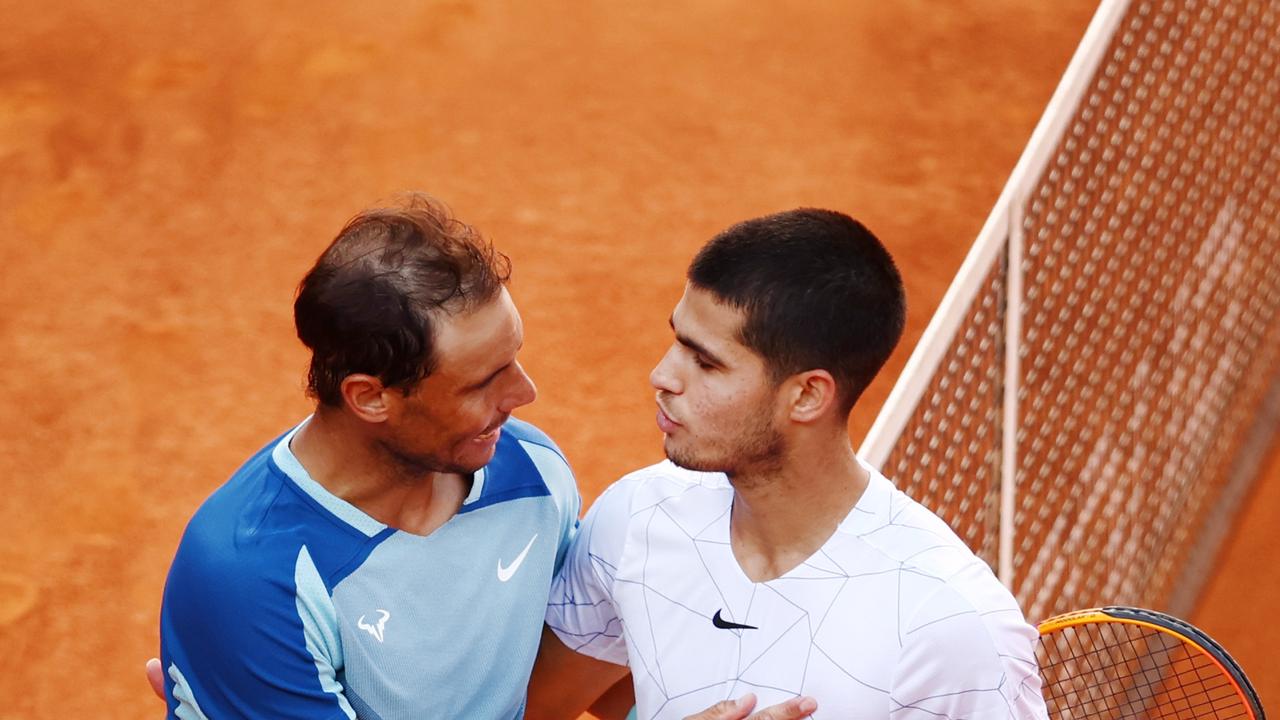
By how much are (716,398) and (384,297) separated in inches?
22.7

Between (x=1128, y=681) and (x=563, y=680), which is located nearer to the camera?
(x=563, y=680)

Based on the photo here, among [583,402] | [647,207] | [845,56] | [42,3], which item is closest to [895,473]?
[583,402]

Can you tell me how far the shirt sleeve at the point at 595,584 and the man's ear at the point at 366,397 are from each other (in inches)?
17.0

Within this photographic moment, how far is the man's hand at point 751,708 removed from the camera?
2.34 metres

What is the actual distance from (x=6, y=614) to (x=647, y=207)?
12.1ft

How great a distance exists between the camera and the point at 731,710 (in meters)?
2.39

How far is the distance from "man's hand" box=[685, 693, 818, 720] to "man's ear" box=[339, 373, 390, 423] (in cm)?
73

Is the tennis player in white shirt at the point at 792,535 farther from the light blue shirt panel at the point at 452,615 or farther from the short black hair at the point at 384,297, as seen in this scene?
the short black hair at the point at 384,297

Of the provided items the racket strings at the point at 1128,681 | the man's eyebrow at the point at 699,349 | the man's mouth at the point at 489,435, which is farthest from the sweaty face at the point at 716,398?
the racket strings at the point at 1128,681

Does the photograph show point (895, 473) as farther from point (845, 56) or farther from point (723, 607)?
point (845, 56)

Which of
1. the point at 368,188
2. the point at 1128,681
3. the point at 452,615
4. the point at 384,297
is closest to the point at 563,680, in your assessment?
the point at 452,615

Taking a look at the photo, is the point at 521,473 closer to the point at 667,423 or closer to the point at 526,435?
the point at 526,435

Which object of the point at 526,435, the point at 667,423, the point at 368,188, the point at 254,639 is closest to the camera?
the point at 254,639

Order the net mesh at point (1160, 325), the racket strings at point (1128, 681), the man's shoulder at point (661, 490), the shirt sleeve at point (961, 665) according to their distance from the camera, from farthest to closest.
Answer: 1. the net mesh at point (1160, 325)
2. the racket strings at point (1128, 681)
3. the man's shoulder at point (661, 490)
4. the shirt sleeve at point (961, 665)
